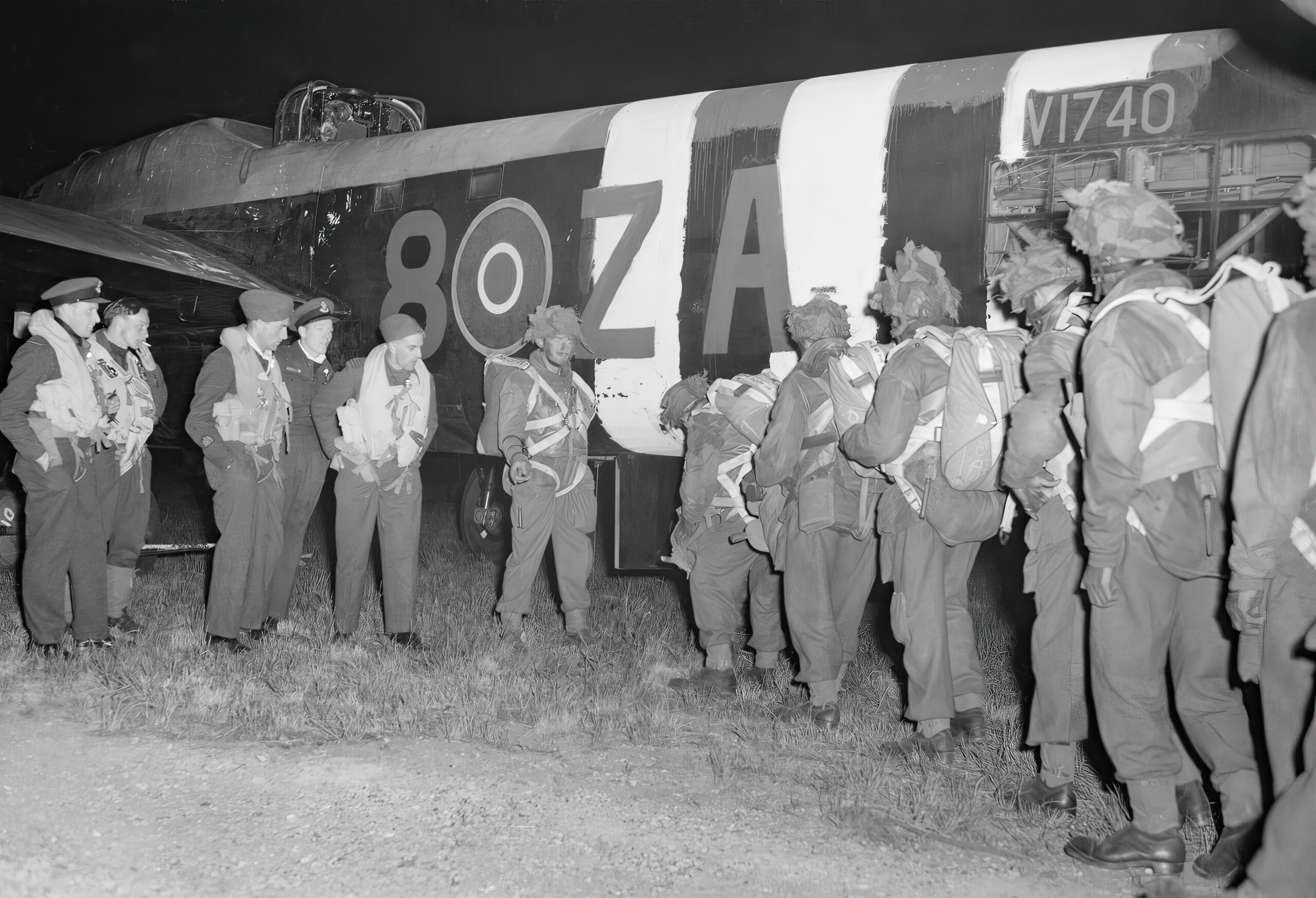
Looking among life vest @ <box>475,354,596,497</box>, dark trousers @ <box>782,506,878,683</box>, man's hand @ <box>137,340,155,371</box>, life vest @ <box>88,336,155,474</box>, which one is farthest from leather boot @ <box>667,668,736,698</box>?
man's hand @ <box>137,340,155,371</box>

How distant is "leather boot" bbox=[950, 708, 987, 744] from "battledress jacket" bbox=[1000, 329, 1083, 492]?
3.98 feet

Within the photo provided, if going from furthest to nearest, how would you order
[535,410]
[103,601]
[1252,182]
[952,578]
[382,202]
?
[382,202]
[535,410]
[103,601]
[1252,182]
[952,578]

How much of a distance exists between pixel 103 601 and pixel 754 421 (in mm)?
3367

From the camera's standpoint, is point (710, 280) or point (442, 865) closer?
point (442, 865)

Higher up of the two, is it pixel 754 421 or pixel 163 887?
pixel 754 421

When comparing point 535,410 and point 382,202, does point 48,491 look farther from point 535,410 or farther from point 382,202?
point 382,202

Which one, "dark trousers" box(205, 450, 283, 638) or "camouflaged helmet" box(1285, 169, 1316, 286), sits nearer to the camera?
"camouflaged helmet" box(1285, 169, 1316, 286)

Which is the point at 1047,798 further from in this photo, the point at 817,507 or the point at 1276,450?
the point at 1276,450

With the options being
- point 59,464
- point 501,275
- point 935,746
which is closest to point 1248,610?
point 935,746

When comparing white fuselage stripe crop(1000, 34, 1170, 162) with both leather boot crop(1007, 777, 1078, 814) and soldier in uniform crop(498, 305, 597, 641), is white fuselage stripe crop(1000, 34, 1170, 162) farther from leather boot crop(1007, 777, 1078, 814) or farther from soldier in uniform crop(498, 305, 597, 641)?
leather boot crop(1007, 777, 1078, 814)

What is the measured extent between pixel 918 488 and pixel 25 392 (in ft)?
13.4

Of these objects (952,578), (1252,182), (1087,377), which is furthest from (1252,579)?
(1252,182)

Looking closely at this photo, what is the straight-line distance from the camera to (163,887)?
2881mm

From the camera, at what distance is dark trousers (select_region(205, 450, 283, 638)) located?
17.3 feet
